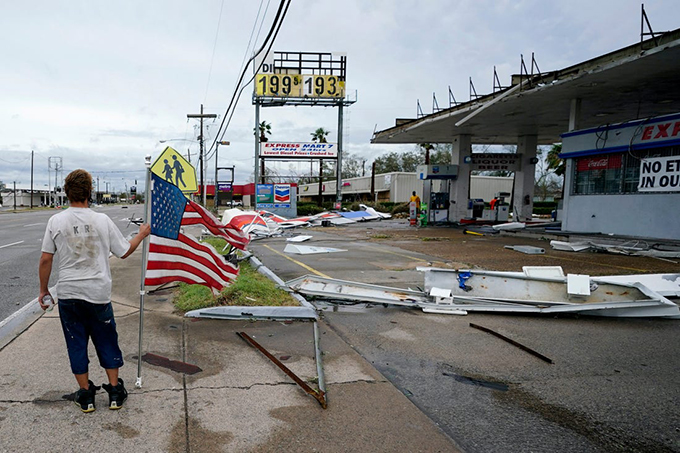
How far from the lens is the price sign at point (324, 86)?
38.2 meters

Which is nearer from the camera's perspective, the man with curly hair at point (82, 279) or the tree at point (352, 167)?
the man with curly hair at point (82, 279)

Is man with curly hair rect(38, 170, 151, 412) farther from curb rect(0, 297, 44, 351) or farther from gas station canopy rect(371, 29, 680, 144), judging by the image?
gas station canopy rect(371, 29, 680, 144)

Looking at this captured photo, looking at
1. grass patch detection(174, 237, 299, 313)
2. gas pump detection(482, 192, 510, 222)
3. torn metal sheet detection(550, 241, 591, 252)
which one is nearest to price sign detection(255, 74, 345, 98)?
gas pump detection(482, 192, 510, 222)

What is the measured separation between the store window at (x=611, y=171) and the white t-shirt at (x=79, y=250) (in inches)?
592

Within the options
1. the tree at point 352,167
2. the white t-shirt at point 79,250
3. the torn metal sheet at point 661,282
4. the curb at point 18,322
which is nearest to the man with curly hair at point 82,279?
the white t-shirt at point 79,250

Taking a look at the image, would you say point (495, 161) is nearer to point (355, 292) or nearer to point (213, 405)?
point (355, 292)

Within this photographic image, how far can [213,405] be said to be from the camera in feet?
12.2

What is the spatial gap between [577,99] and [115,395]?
1874 cm

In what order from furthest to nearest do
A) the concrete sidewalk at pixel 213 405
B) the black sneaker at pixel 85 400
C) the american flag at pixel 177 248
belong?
the american flag at pixel 177 248 < the black sneaker at pixel 85 400 < the concrete sidewalk at pixel 213 405

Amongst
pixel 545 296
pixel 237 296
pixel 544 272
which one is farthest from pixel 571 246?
pixel 237 296

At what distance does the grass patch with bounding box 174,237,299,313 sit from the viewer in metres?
6.57

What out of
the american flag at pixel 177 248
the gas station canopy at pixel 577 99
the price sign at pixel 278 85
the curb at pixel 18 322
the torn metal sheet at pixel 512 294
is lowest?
the curb at pixel 18 322

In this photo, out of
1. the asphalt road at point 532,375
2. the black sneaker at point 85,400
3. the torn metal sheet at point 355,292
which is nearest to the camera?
the asphalt road at point 532,375

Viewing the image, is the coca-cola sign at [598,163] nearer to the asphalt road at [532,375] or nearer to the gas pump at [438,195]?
the gas pump at [438,195]
